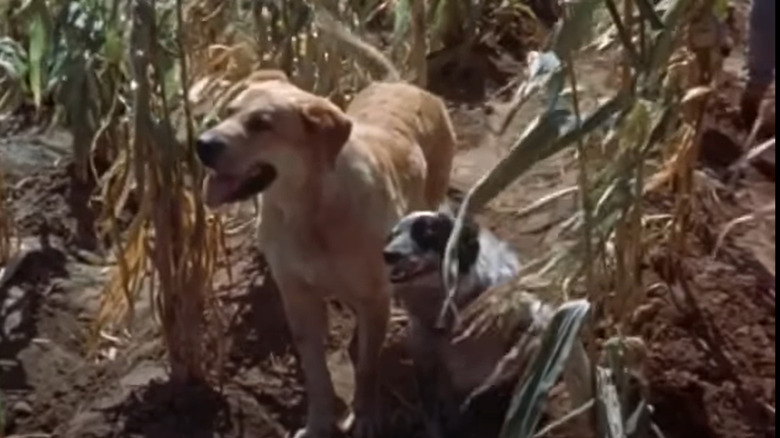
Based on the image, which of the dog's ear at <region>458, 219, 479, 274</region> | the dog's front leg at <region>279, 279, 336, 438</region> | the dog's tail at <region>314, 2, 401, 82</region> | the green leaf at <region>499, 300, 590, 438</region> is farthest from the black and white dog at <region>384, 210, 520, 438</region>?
the green leaf at <region>499, 300, 590, 438</region>

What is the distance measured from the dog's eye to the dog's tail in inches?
17.3

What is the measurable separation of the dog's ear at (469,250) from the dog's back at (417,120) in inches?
9.2

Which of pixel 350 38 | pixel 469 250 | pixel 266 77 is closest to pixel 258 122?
pixel 266 77

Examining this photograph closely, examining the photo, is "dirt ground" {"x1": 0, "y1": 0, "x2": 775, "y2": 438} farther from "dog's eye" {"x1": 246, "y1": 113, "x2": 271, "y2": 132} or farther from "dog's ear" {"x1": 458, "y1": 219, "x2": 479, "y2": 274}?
"dog's eye" {"x1": 246, "y1": 113, "x2": 271, "y2": 132}

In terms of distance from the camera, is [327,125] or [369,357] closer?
[327,125]

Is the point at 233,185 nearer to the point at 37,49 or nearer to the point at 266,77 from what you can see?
the point at 266,77

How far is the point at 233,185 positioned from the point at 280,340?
19.1 inches

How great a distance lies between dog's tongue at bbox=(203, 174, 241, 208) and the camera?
1781mm

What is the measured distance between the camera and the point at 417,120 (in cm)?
221

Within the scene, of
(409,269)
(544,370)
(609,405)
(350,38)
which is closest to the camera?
(544,370)

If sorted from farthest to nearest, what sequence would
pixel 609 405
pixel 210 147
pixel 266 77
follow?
pixel 266 77, pixel 210 147, pixel 609 405

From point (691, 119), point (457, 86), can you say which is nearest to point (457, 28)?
point (457, 86)

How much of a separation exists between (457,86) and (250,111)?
3.88 ft

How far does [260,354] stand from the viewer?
7.25ft
